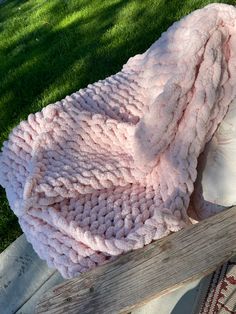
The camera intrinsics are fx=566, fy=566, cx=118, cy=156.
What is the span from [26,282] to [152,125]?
0.99 metres

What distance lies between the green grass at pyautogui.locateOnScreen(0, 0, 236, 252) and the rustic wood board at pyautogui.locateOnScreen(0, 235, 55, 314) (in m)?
0.37

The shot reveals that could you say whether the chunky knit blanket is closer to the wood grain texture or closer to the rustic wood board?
the wood grain texture

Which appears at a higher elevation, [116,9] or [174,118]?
[174,118]

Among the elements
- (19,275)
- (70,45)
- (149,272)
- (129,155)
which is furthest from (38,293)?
(70,45)

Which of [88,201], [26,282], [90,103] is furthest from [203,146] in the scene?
[26,282]

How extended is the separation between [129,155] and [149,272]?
0.42 metres

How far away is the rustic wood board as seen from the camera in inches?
80.7

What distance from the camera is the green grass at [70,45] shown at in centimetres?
322

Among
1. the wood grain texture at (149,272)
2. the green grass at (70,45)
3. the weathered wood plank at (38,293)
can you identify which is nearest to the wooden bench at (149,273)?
the wood grain texture at (149,272)

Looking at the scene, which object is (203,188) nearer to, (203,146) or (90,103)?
(203,146)

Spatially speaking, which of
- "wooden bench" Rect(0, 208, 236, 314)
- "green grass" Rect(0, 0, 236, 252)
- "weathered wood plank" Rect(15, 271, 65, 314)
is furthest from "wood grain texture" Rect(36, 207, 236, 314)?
"green grass" Rect(0, 0, 236, 252)

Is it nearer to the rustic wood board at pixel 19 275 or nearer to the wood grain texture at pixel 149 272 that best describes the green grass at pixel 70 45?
the rustic wood board at pixel 19 275

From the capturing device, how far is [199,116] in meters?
1.32

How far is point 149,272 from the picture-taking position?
1.15 m
